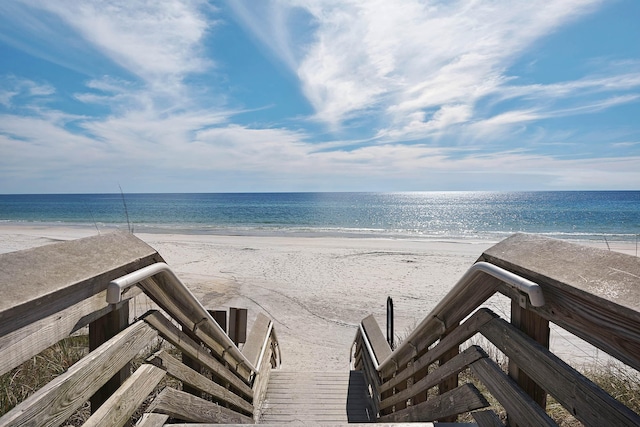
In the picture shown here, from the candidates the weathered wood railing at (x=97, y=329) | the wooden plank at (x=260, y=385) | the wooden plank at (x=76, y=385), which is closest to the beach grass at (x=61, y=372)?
the wooden plank at (x=260, y=385)

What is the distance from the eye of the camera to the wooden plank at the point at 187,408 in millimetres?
2068

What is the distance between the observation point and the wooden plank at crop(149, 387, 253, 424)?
6.79ft

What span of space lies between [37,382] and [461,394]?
11.0 feet

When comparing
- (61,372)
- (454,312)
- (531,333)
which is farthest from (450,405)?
(61,372)

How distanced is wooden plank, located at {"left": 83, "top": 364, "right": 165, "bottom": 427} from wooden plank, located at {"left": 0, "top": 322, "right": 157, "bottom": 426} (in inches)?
3.7

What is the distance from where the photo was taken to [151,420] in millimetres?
1936

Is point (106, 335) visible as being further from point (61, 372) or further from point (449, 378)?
point (61, 372)

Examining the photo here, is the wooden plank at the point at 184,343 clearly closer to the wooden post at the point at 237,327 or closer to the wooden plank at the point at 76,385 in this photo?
the wooden plank at the point at 76,385

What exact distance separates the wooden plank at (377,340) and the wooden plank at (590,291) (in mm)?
2864

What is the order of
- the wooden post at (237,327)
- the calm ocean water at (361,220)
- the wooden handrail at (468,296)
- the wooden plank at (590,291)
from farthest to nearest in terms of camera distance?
the calm ocean water at (361,220)
the wooden post at (237,327)
the wooden handrail at (468,296)
the wooden plank at (590,291)

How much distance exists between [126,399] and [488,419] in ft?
5.02

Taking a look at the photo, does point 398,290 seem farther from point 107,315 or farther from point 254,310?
point 107,315

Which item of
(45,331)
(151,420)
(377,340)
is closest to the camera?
(45,331)

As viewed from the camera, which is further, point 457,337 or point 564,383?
point 457,337
